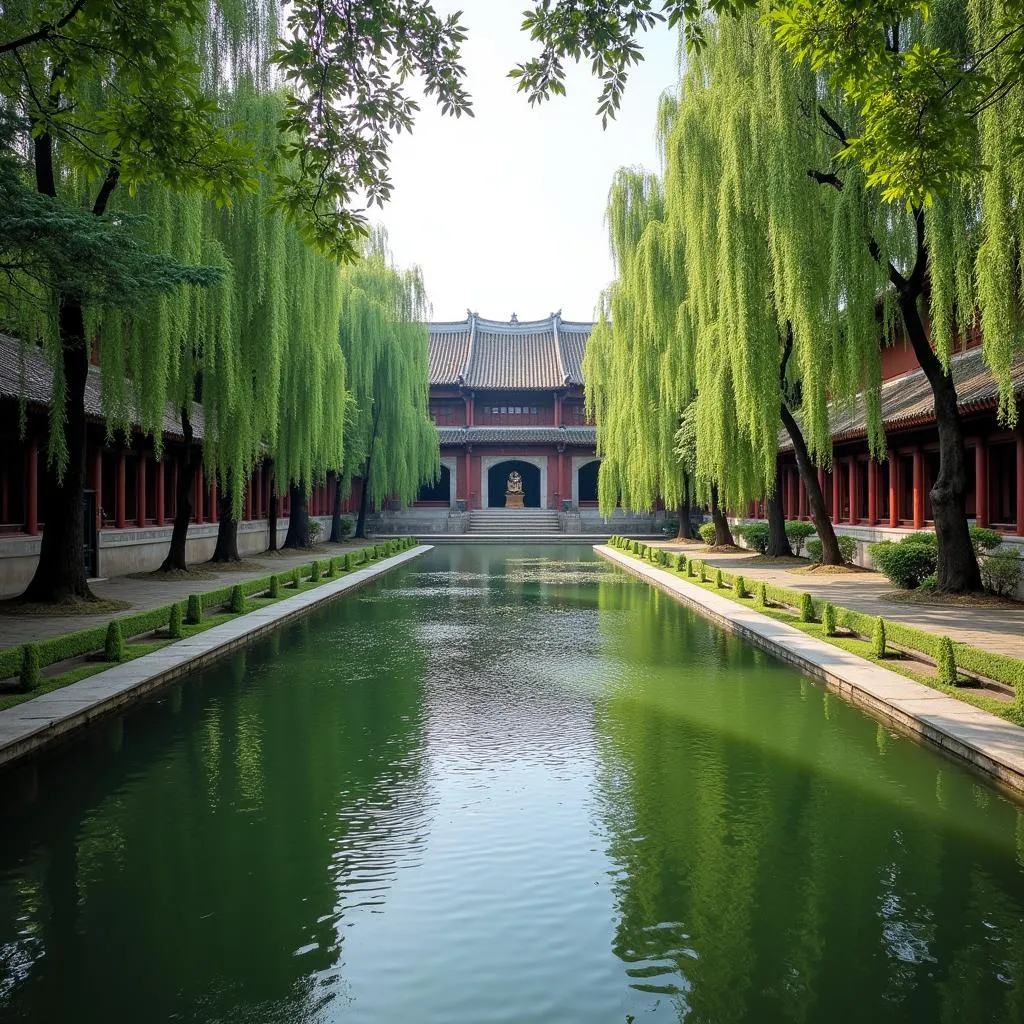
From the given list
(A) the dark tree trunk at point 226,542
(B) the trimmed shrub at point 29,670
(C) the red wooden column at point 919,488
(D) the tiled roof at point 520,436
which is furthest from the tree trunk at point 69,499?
(D) the tiled roof at point 520,436

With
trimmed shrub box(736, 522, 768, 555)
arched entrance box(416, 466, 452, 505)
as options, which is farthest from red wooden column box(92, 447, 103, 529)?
arched entrance box(416, 466, 452, 505)

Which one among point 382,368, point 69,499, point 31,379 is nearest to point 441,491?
point 382,368

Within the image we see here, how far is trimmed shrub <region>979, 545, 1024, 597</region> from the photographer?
1418 centimetres

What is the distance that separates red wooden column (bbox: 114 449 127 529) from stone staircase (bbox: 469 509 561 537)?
896 inches

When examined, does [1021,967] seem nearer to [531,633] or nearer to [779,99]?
[531,633]


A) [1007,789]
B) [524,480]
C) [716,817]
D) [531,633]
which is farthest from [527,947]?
[524,480]

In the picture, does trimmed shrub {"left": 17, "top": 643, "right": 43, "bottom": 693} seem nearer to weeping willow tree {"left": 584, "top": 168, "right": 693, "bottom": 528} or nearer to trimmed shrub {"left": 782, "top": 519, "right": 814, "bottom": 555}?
weeping willow tree {"left": 584, "top": 168, "right": 693, "bottom": 528}

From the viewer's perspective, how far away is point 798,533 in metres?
24.6

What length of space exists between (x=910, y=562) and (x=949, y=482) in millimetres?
2244

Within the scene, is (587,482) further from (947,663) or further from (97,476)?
(947,663)

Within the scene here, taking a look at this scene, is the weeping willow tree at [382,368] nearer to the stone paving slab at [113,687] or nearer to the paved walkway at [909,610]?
the paved walkway at [909,610]

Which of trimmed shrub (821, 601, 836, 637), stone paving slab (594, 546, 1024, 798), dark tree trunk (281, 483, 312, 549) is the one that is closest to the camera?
stone paving slab (594, 546, 1024, 798)

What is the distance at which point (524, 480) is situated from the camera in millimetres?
52344

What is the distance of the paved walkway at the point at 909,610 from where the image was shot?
10.5 m
